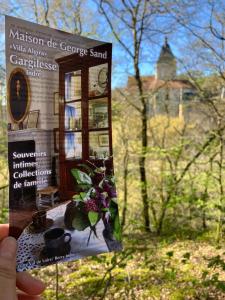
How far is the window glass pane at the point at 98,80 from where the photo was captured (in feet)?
4.63

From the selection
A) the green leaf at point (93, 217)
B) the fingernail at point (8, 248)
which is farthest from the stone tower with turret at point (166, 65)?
the fingernail at point (8, 248)

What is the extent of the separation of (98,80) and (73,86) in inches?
4.5

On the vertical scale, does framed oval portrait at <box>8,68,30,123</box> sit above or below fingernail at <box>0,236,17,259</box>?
above

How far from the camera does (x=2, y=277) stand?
42.1 inches

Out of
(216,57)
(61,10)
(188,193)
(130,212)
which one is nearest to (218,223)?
(188,193)

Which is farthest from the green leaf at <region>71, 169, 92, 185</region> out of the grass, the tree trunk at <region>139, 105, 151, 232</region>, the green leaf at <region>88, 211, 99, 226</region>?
the tree trunk at <region>139, 105, 151, 232</region>

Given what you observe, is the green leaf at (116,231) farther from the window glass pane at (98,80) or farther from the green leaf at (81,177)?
the window glass pane at (98,80)

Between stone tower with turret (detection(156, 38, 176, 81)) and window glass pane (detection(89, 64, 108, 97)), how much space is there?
6035 millimetres

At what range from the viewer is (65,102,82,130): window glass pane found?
4.41 ft

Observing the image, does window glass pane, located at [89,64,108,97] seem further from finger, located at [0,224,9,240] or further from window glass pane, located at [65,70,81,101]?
finger, located at [0,224,9,240]

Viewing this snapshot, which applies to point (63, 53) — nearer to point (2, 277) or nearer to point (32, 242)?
point (32, 242)

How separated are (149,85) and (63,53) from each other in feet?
22.0

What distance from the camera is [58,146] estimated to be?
1293mm

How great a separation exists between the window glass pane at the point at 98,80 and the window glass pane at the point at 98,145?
14 cm
